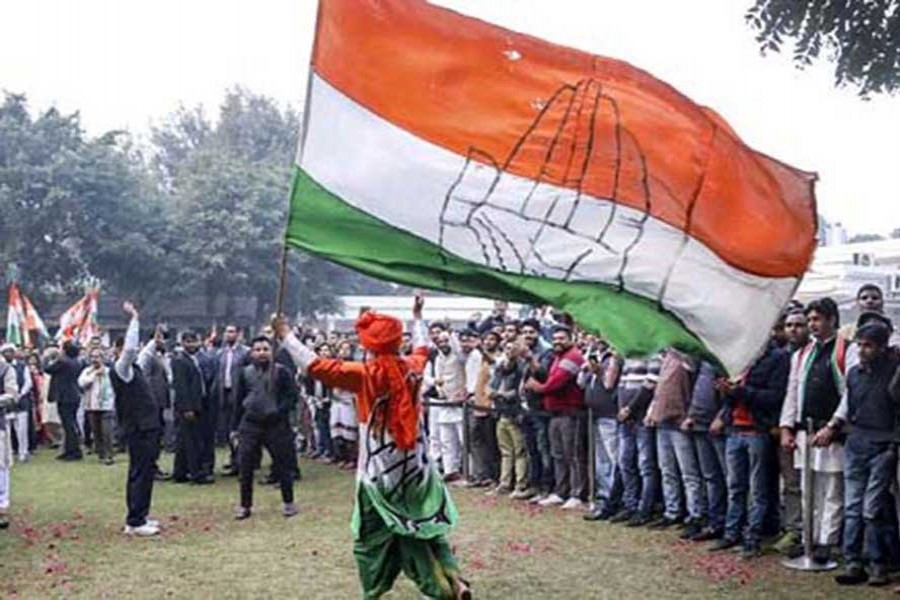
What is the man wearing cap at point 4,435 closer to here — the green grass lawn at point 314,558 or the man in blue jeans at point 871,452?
the green grass lawn at point 314,558

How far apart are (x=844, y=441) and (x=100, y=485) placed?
9.98 metres

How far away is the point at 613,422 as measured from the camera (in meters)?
11.1

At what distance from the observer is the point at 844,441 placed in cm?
817

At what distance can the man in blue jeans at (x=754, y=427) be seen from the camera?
8992 millimetres

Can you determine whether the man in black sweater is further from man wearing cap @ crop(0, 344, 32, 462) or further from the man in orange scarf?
man wearing cap @ crop(0, 344, 32, 462)

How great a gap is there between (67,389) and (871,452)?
14.3 m

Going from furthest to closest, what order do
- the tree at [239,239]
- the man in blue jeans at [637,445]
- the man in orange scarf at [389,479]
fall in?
the tree at [239,239] → the man in blue jeans at [637,445] → the man in orange scarf at [389,479]

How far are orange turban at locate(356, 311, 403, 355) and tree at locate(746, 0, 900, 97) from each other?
4.83 metres

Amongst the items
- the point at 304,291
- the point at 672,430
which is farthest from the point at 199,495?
the point at 304,291

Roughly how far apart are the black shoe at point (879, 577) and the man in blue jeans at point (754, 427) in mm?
1232

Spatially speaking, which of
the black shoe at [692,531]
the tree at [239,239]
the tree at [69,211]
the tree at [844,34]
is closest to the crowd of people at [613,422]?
the black shoe at [692,531]

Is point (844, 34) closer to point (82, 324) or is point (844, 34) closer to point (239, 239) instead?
point (82, 324)

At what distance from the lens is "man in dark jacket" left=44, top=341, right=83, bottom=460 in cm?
1850

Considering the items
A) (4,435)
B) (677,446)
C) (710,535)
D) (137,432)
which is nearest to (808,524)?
(710,535)
